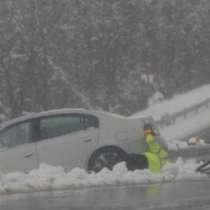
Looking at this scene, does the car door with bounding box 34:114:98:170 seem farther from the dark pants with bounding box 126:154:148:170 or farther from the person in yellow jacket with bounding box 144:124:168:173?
the person in yellow jacket with bounding box 144:124:168:173

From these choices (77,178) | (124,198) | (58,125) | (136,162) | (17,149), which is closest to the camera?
(124,198)

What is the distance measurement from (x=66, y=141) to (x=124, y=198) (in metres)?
3.47

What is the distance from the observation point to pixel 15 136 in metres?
15.8

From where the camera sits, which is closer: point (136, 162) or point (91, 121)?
point (136, 162)

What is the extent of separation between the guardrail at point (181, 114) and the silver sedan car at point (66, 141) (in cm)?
971

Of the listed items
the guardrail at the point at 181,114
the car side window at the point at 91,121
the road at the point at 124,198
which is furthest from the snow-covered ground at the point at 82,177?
the guardrail at the point at 181,114

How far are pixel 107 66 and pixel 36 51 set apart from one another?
142 inches

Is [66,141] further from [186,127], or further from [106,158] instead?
[186,127]

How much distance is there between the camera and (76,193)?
13.5m

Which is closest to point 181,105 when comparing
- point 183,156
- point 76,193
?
point 183,156

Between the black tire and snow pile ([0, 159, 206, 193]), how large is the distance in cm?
88

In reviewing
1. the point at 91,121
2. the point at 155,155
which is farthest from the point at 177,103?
the point at 155,155

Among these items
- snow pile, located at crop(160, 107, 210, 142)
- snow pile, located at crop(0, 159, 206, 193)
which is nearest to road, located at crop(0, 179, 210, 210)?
snow pile, located at crop(0, 159, 206, 193)

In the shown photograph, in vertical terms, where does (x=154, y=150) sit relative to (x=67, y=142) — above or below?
below
